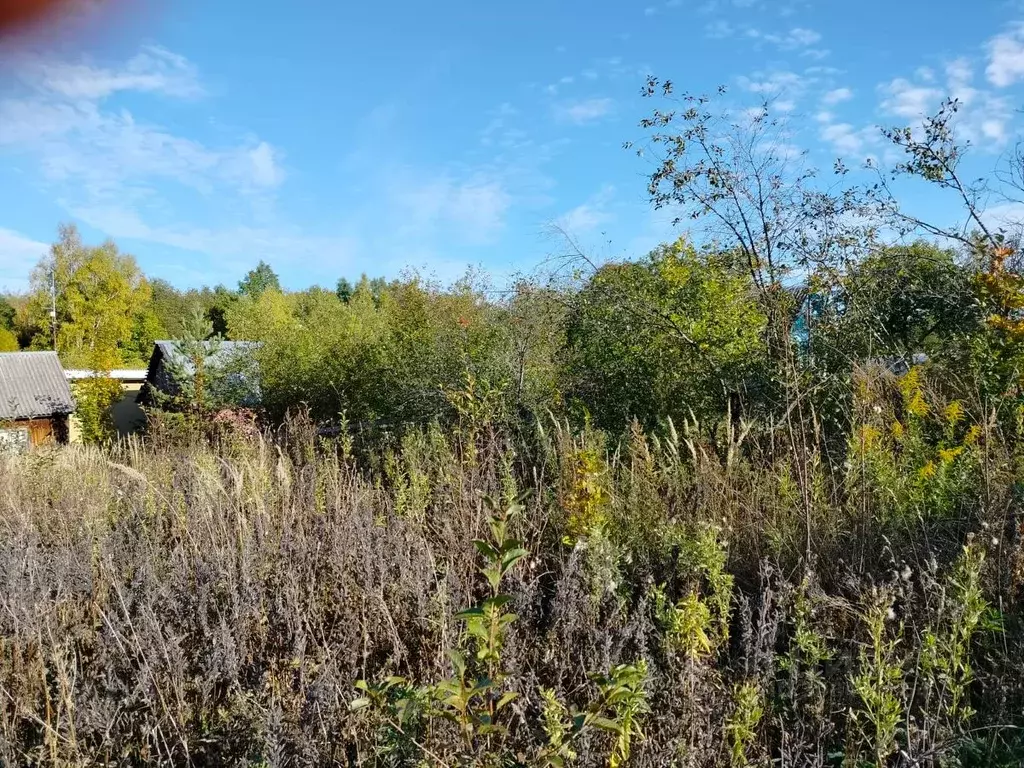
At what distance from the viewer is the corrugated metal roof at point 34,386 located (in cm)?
2883

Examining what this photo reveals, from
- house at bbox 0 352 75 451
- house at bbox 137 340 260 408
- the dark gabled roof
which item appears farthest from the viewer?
house at bbox 0 352 75 451

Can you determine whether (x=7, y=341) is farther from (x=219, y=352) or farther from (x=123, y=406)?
(x=219, y=352)

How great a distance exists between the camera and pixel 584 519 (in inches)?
155

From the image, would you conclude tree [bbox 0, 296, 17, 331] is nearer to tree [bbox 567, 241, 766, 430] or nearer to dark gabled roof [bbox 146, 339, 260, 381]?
dark gabled roof [bbox 146, 339, 260, 381]

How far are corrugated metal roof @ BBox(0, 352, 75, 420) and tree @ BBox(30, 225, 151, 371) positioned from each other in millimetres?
17577

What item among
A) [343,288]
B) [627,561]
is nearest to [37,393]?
[627,561]

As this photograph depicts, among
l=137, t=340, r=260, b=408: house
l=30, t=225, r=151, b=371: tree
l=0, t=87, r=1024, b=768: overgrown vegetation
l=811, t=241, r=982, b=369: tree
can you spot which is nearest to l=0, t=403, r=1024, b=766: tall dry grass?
l=0, t=87, r=1024, b=768: overgrown vegetation

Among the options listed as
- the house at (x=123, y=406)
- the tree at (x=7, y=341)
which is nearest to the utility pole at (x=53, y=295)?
the tree at (x=7, y=341)

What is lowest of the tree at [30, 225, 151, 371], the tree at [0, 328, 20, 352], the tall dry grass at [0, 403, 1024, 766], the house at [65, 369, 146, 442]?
the tall dry grass at [0, 403, 1024, 766]

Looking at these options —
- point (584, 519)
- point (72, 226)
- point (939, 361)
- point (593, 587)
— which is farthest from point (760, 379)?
point (72, 226)

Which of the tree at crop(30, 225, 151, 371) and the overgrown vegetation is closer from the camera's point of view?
the overgrown vegetation

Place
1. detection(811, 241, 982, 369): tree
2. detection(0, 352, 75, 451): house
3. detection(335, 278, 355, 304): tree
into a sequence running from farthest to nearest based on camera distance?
detection(335, 278, 355, 304): tree
detection(0, 352, 75, 451): house
detection(811, 241, 982, 369): tree

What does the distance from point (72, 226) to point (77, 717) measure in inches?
2393

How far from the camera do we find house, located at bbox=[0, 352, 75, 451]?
94.0ft
